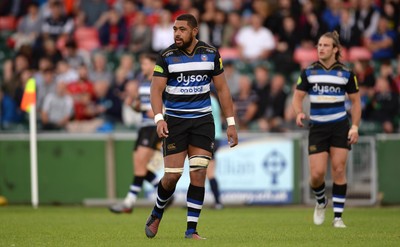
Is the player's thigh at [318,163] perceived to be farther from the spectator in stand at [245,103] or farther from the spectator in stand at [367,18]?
the spectator in stand at [367,18]

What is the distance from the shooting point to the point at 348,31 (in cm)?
2231

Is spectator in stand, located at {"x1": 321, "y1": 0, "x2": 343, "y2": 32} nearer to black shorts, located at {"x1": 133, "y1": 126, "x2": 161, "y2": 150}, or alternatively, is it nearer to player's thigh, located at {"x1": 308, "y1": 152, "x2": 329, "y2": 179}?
black shorts, located at {"x1": 133, "y1": 126, "x2": 161, "y2": 150}

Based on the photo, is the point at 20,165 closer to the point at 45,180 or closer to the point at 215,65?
the point at 45,180

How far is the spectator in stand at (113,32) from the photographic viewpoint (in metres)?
23.8

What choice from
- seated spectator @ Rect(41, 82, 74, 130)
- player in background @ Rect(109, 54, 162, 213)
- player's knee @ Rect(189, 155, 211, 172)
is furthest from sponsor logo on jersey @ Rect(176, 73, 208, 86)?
seated spectator @ Rect(41, 82, 74, 130)

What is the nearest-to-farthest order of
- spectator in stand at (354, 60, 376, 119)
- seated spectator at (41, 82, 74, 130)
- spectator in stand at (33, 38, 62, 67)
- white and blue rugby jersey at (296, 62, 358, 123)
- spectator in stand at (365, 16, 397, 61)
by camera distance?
white and blue rugby jersey at (296, 62, 358, 123) < spectator in stand at (354, 60, 376, 119) < seated spectator at (41, 82, 74, 130) < spectator in stand at (365, 16, 397, 61) < spectator in stand at (33, 38, 62, 67)

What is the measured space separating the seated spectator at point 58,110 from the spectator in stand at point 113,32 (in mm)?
2549

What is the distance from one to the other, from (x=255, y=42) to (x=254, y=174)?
4714 mm

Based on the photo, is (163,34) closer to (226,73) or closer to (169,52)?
(226,73)

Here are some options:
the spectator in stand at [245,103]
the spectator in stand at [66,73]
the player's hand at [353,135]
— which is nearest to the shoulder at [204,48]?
the player's hand at [353,135]

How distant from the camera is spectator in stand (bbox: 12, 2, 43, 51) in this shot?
2416 cm

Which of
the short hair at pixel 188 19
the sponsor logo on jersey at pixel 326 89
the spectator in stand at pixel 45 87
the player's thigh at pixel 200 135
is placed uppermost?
the short hair at pixel 188 19

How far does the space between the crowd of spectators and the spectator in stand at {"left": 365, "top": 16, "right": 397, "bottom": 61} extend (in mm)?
24

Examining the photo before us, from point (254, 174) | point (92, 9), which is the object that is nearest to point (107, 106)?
point (92, 9)
